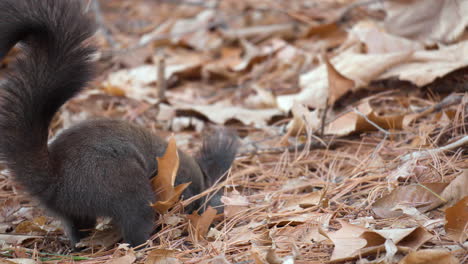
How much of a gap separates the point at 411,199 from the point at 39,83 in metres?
1.64

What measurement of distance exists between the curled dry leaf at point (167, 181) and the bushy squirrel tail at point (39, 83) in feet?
1.59

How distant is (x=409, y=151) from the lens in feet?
8.93

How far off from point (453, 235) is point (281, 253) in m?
0.61

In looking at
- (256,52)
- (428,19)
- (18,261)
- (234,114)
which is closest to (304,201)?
(18,261)

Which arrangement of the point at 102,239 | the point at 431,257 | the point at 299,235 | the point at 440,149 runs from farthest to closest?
1. the point at 440,149
2. the point at 102,239
3. the point at 299,235
4. the point at 431,257

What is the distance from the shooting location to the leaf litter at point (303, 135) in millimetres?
1936

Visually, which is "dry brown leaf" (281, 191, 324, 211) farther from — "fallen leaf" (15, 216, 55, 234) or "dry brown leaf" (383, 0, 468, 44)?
"dry brown leaf" (383, 0, 468, 44)

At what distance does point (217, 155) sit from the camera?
2939 mm

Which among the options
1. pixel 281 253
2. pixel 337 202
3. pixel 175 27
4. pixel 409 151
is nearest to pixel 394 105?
pixel 409 151

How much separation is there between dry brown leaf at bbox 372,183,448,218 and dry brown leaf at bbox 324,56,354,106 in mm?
1232

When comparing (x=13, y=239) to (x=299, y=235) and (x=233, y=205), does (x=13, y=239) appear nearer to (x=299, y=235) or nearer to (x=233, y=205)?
(x=233, y=205)

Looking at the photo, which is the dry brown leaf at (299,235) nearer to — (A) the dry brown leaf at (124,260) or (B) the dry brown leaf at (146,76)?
(A) the dry brown leaf at (124,260)

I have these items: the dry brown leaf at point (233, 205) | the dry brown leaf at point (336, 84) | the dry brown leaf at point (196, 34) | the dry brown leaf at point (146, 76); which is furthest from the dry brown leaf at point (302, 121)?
the dry brown leaf at point (196, 34)

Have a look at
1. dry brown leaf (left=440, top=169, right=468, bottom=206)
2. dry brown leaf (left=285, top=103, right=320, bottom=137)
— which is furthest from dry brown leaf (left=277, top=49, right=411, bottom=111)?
dry brown leaf (left=440, top=169, right=468, bottom=206)
